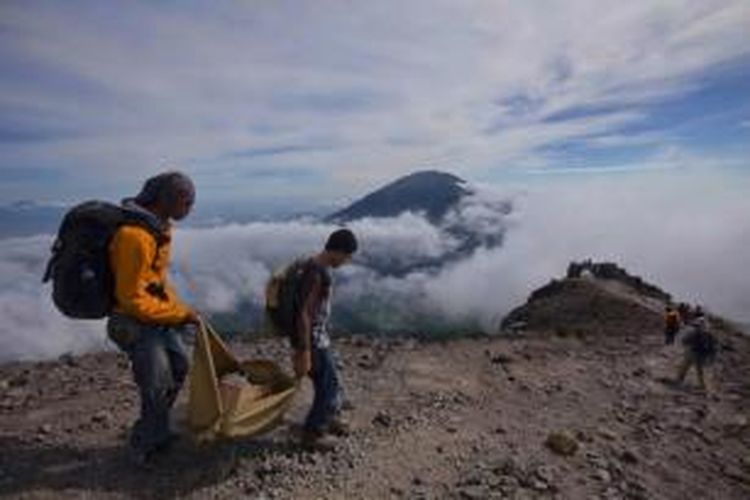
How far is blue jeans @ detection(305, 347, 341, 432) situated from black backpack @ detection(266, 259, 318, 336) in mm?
408

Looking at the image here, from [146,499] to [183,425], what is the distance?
1621 millimetres

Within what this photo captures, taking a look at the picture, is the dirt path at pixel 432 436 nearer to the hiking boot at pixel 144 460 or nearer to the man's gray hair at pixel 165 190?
the hiking boot at pixel 144 460

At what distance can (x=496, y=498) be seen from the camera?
8195mm

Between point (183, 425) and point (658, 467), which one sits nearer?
point (183, 425)

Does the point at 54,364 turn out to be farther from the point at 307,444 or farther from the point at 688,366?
the point at 688,366

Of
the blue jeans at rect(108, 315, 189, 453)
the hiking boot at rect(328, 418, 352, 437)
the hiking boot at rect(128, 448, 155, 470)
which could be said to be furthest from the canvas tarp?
the hiking boot at rect(328, 418, 352, 437)

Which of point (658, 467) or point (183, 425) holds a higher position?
point (183, 425)

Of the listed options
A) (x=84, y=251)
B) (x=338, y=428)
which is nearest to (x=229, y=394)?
(x=338, y=428)

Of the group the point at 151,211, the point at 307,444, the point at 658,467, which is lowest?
the point at 658,467

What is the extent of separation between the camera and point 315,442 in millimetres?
8391

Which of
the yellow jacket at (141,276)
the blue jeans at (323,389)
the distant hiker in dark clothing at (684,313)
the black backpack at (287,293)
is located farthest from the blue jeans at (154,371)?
the distant hiker in dark clothing at (684,313)

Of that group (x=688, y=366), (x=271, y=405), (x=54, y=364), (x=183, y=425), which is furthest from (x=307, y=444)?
(x=688, y=366)

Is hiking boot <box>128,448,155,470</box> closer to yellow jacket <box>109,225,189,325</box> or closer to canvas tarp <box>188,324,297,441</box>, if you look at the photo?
canvas tarp <box>188,324,297,441</box>

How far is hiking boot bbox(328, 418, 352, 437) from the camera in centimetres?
877
